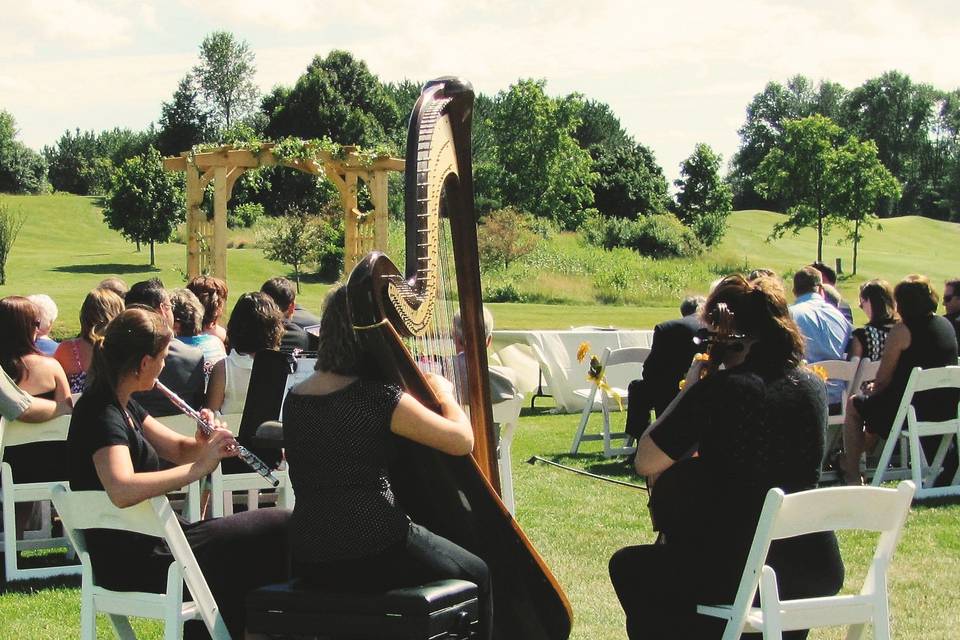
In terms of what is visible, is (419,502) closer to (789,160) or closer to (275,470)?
(275,470)

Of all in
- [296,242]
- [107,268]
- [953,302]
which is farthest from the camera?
[107,268]

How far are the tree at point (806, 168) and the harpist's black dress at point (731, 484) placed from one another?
4181 cm

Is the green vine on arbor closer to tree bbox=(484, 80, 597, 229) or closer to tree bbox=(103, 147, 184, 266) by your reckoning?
tree bbox=(103, 147, 184, 266)

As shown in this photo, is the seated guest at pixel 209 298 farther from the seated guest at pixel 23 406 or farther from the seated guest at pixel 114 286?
the seated guest at pixel 23 406

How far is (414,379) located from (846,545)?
4.01 metres

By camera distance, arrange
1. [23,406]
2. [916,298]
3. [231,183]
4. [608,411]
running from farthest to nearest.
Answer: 1. [231,183]
2. [608,411]
3. [916,298]
4. [23,406]

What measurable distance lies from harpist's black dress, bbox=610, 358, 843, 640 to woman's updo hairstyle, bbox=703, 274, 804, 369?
0.21 feet

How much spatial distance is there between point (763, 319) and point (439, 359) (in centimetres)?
117

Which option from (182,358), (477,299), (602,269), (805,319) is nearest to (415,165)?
(477,299)

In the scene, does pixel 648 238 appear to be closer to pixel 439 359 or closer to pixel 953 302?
pixel 953 302

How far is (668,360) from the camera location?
A: 856 centimetres

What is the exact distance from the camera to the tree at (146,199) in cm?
4044

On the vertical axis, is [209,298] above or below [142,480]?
above

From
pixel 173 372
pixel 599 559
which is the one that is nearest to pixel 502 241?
pixel 599 559
